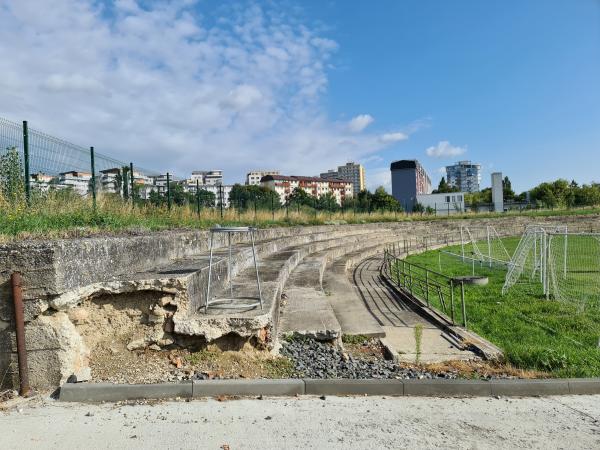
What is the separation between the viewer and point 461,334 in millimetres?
6754

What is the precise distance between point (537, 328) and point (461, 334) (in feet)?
4.87

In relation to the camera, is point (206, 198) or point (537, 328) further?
point (206, 198)

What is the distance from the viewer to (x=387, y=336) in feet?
22.3

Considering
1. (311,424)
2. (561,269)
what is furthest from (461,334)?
(561,269)

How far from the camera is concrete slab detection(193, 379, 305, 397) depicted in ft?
13.8

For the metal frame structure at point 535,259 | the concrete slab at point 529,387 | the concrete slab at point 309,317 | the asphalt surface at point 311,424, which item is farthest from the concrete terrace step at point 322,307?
the metal frame structure at point 535,259

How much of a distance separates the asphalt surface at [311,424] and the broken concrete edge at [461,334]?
146 centimetres

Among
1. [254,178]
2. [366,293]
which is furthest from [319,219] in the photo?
[254,178]

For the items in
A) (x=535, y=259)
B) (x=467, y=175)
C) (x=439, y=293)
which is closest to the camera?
(x=439, y=293)

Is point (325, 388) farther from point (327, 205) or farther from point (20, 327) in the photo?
point (327, 205)

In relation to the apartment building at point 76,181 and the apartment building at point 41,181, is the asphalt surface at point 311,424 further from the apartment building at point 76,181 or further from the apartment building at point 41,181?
the apartment building at point 76,181

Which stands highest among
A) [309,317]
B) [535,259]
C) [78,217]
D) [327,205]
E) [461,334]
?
[327,205]

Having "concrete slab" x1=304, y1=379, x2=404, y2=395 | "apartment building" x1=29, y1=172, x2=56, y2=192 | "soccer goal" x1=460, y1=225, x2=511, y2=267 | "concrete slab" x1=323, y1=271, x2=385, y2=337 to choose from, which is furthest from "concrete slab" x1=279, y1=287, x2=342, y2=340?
"soccer goal" x1=460, y1=225, x2=511, y2=267

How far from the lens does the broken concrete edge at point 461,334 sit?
227 inches
